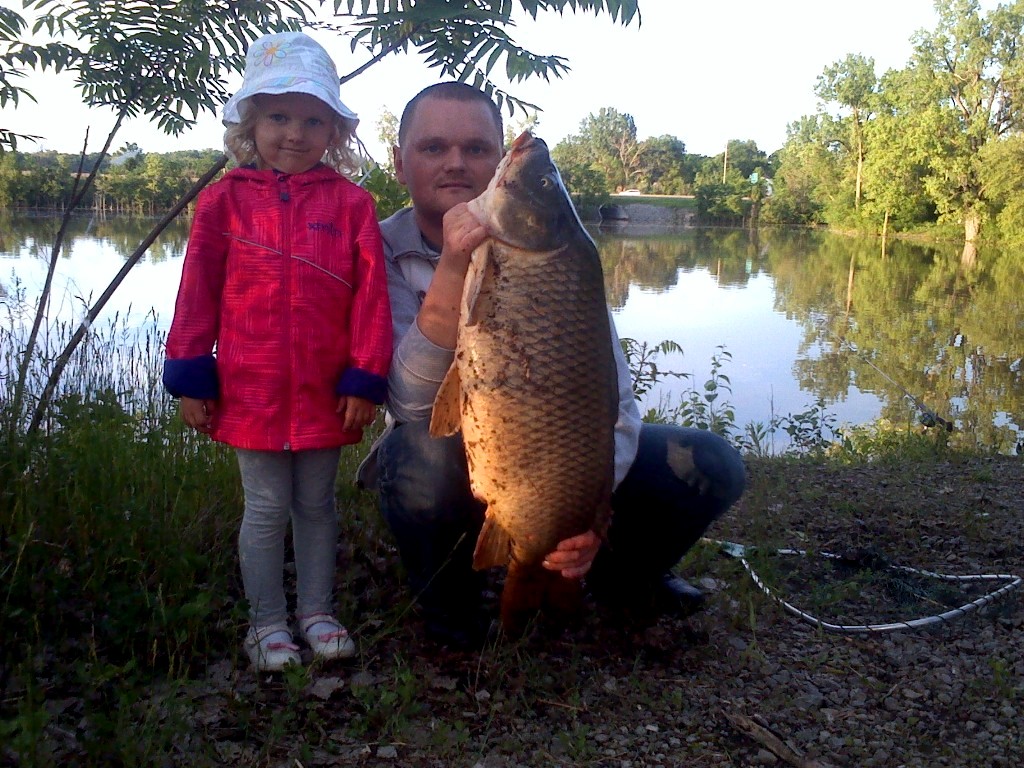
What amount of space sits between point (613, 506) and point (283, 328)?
4.06 ft

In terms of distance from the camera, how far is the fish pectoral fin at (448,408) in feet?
7.65

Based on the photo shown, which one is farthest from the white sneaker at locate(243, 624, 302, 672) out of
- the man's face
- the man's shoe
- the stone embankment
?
the stone embankment

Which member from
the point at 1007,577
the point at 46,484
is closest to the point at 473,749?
the point at 46,484

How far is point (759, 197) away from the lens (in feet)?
220

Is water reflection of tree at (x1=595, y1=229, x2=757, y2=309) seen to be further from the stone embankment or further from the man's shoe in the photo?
the stone embankment

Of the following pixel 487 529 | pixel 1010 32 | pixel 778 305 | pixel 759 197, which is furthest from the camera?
pixel 759 197

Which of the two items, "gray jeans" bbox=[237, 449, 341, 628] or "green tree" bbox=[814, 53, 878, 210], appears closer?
"gray jeans" bbox=[237, 449, 341, 628]

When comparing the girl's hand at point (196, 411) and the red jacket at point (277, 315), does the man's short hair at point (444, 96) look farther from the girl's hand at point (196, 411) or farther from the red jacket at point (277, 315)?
the girl's hand at point (196, 411)

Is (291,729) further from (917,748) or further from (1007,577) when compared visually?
(1007,577)

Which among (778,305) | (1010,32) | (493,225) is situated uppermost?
(1010,32)

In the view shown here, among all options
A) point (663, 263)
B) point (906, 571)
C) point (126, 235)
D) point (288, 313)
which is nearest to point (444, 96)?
point (288, 313)

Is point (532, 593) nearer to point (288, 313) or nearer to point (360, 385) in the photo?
point (360, 385)

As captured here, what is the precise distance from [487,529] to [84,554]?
1349 millimetres

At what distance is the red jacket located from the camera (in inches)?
97.6
